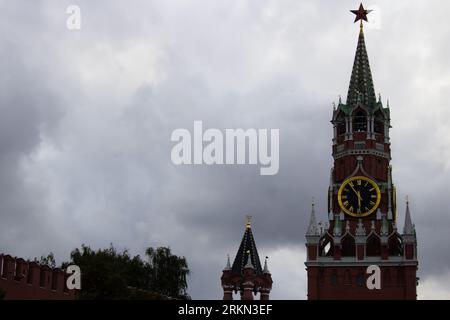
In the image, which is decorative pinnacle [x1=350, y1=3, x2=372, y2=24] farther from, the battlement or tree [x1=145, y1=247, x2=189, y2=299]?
the battlement

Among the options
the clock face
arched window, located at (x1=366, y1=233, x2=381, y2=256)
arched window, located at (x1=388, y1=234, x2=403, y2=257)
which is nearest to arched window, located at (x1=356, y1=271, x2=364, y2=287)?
arched window, located at (x1=366, y1=233, x2=381, y2=256)

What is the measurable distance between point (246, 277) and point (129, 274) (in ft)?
47.8

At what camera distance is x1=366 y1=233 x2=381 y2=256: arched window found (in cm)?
11894

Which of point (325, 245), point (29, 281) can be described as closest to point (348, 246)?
point (325, 245)

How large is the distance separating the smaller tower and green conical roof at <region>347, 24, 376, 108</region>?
76.1 feet

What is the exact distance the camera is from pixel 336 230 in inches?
4717

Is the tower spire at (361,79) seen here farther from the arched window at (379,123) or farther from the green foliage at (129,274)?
the green foliage at (129,274)

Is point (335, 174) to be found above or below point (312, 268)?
above

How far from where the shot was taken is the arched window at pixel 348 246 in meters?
119

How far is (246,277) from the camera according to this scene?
119 meters
